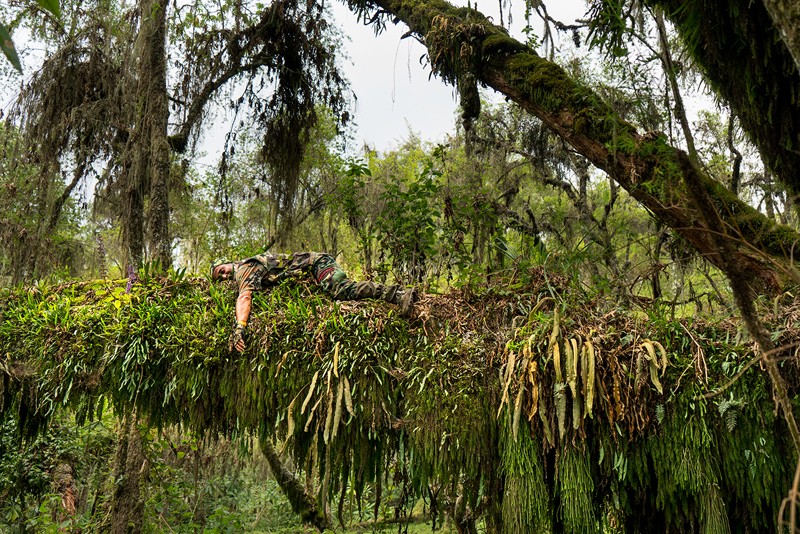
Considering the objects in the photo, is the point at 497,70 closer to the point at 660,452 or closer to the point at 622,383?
the point at 622,383

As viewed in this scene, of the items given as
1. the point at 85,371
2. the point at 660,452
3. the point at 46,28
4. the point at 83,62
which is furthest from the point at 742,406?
the point at 46,28

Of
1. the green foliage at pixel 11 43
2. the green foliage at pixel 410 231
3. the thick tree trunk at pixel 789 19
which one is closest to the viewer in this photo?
the green foliage at pixel 11 43

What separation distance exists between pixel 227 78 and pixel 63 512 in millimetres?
6454

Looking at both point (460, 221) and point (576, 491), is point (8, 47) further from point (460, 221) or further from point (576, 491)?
point (460, 221)

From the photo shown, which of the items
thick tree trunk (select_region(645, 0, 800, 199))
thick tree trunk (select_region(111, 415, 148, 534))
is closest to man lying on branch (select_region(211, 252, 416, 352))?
thick tree trunk (select_region(645, 0, 800, 199))

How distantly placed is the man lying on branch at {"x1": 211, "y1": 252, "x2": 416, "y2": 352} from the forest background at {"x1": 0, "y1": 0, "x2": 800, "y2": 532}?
199mm

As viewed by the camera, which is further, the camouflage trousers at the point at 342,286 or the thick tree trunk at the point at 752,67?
the camouflage trousers at the point at 342,286

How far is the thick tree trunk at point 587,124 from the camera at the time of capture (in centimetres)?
443

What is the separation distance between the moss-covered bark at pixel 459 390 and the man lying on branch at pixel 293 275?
121 mm

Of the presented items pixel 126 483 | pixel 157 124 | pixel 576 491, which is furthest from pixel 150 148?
pixel 576 491

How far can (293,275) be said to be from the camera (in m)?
5.30

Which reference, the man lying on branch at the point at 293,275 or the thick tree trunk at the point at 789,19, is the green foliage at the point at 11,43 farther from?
the man lying on branch at the point at 293,275

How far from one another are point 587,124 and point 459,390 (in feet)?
7.88

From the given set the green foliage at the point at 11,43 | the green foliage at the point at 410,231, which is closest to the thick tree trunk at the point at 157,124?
the green foliage at the point at 410,231
